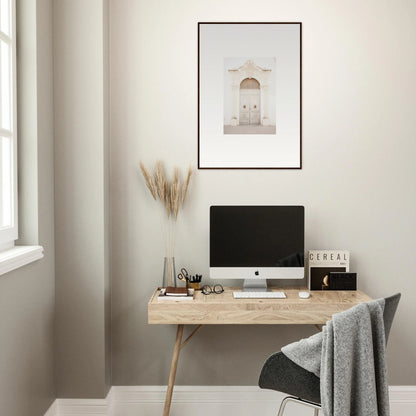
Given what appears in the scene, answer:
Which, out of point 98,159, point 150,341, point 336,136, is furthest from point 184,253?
point 336,136

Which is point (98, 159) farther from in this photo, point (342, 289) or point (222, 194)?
point (342, 289)

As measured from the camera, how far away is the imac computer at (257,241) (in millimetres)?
2572

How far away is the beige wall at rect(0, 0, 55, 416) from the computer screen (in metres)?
0.88

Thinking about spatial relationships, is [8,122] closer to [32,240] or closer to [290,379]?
[32,240]

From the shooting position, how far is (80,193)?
2.57 metres

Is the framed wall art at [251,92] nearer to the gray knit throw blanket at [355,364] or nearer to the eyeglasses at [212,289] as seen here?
the eyeglasses at [212,289]

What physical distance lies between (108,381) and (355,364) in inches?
59.9

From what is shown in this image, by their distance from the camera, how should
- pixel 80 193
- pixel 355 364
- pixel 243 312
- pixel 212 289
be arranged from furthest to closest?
pixel 212 289, pixel 80 193, pixel 243 312, pixel 355 364

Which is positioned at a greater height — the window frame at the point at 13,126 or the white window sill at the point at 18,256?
the window frame at the point at 13,126

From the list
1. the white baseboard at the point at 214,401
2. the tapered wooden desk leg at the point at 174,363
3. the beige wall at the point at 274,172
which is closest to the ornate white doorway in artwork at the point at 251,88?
the beige wall at the point at 274,172

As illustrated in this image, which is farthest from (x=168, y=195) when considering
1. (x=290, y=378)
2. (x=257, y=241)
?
(x=290, y=378)

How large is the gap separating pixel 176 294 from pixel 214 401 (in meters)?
0.79

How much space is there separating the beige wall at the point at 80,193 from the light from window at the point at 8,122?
0.35 metres

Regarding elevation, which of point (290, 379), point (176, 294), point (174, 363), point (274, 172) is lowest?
point (174, 363)
